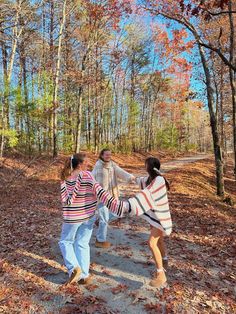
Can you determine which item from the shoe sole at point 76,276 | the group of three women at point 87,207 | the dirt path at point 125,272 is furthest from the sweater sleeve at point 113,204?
the dirt path at point 125,272

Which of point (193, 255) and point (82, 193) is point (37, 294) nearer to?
point (82, 193)

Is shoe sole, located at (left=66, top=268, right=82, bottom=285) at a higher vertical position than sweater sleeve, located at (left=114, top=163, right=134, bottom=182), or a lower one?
lower

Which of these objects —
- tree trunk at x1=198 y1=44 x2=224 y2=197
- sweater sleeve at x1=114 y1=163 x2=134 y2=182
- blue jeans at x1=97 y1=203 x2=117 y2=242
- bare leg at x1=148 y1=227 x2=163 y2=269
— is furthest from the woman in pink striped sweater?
tree trunk at x1=198 y1=44 x2=224 y2=197

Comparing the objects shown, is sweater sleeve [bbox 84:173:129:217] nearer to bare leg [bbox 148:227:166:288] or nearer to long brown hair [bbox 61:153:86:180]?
long brown hair [bbox 61:153:86:180]

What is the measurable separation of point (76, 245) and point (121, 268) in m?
1.21

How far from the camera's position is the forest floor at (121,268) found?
421 cm

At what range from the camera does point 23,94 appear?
17.1 metres

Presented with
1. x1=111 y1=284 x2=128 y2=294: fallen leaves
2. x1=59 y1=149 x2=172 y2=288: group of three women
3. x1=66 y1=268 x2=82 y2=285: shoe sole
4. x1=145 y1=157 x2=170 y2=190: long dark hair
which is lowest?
x1=111 y1=284 x2=128 y2=294: fallen leaves

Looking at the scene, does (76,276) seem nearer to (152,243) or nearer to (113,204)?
(152,243)

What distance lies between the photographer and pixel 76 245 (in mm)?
4578

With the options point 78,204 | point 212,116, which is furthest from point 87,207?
point 212,116

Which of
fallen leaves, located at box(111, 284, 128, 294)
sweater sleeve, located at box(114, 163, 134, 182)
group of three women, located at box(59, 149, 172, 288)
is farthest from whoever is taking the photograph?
sweater sleeve, located at box(114, 163, 134, 182)

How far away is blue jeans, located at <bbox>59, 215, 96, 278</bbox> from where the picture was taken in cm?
441

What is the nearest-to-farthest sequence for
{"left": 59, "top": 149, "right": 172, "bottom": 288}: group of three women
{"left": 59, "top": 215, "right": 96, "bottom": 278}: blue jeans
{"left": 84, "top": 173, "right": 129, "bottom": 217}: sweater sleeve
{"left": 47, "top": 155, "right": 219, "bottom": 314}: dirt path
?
{"left": 84, "top": 173, "right": 129, "bottom": 217}: sweater sleeve → {"left": 59, "top": 149, "right": 172, "bottom": 288}: group of three women → {"left": 47, "top": 155, "right": 219, "bottom": 314}: dirt path → {"left": 59, "top": 215, "right": 96, "bottom": 278}: blue jeans
